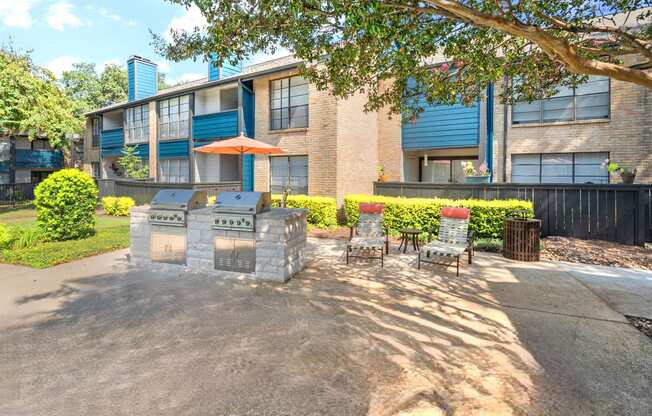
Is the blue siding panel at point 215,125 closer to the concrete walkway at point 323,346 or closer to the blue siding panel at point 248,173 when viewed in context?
the blue siding panel at point 248,173

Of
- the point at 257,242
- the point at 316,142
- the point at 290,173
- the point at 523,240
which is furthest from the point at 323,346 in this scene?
the point at 290,173

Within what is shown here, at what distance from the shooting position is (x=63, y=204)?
8898mm

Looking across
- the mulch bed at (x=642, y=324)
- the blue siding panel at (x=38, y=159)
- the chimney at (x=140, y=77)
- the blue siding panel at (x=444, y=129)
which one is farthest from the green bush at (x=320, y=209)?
the blue siding panel at (x=38, y=159)

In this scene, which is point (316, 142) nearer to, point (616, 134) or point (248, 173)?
point (248, 173)

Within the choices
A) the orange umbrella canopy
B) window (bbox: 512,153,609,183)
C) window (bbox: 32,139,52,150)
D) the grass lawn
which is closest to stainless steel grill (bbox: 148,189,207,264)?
the grass lawn

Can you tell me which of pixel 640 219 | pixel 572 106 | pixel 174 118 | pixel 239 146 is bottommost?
pixel 640 219

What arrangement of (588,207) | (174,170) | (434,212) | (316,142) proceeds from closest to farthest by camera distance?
1. (588,207)
2. (434,212)
3. (316,142)
4. (174,170)

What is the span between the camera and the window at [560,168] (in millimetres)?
11930

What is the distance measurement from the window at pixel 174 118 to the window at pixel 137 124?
5.93ft

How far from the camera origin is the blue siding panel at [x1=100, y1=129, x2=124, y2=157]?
23344mm

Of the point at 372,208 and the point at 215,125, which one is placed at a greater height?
the point at 215,125

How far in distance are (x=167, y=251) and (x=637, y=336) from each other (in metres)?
7.52

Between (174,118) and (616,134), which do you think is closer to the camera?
(616,134)

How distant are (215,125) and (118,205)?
5840mm
